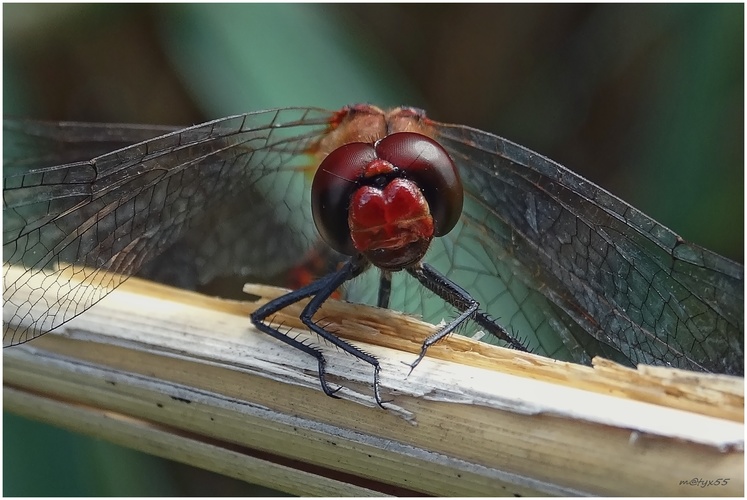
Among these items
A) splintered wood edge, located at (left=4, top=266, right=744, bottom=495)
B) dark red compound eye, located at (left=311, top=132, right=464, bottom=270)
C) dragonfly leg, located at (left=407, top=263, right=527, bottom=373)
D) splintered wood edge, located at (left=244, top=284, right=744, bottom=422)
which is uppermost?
dark red compound eye, located at (left=311, top=132, right=464, bottom=270)

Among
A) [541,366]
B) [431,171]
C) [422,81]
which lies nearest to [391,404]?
[541,366]

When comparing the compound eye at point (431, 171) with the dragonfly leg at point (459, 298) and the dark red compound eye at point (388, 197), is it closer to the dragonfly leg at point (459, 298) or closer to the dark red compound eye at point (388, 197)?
the dark red compound eye at point (388, 197)

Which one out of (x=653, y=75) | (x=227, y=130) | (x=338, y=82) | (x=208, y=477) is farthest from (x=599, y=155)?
(x=208, y=477)

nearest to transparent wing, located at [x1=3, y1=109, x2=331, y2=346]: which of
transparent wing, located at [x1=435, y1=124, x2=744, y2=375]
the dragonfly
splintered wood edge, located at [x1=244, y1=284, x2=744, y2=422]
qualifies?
the dragonfly

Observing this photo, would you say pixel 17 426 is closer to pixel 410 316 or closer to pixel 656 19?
pixel 410 316

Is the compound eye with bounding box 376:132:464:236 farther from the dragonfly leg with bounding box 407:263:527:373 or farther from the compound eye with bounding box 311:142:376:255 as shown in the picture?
the dragonfly leg with bounding box 407:263:527:373

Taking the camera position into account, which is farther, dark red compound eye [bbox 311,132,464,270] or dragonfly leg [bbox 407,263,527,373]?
dragonfly leg [bbox 407,263,527,373]

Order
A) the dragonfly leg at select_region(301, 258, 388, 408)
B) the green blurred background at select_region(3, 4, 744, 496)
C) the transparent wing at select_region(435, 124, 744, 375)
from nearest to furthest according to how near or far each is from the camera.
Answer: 1. the dragonfly leg at select_region(301, 258, 388, 408)
2. the transparent wing at select_region(435, 124, 744, 375)
3. the green blurred background at select_region(3, 4, 744, 496)
